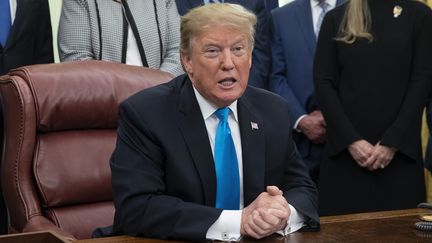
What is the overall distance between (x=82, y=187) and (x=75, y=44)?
4.27 ft

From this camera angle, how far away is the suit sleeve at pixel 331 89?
158 inches

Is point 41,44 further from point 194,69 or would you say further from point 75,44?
point 194,69

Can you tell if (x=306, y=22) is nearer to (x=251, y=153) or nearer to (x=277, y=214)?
(x=251, y=153)

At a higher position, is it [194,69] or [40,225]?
[194,69]

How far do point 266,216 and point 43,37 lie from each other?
2371mm

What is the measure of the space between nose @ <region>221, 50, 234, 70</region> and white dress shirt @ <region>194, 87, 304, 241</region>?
0.58 feet

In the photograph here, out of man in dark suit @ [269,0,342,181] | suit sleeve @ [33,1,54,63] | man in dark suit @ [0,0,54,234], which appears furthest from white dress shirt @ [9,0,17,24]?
man in dark suit @ [269,0,342,181]

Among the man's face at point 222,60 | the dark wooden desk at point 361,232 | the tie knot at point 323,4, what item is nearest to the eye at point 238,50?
the man's face at point 222,60

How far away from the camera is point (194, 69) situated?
8.57 ft

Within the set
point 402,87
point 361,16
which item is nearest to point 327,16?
point 361,16

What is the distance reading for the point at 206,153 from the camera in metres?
2.53

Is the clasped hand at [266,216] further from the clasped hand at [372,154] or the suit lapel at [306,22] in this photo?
the suit lapel at [306,22]

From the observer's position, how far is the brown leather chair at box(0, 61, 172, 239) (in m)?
2.92

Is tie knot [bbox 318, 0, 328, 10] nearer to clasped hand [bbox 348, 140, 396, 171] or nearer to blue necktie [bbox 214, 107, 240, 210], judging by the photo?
clasped hand [bbox 348, 140, 396, 171]
